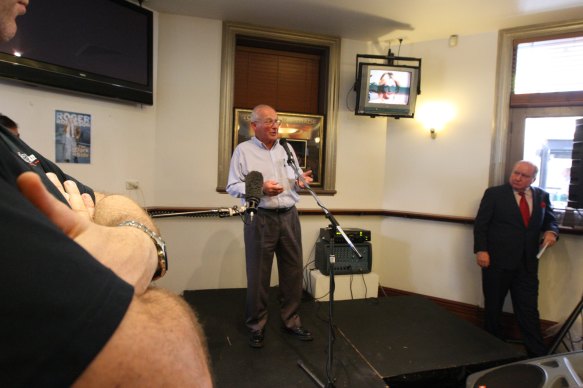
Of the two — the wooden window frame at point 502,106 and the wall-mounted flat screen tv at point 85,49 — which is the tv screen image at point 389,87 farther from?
the wall-mounted flat screen tv at point 85,49

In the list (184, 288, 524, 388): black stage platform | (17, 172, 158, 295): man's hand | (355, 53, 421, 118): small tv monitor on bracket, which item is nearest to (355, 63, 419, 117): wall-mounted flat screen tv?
(355, 53, 421, 118): small tv monitor on bracket

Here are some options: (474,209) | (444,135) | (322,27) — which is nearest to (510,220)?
(474,209)

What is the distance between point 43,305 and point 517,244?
3372 millimetres

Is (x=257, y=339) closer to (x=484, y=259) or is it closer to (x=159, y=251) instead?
(x=159, y=251)

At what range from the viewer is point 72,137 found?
264 cm

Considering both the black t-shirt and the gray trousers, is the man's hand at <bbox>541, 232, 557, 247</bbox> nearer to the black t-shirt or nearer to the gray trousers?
the gray trousers

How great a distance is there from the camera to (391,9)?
3064 mm

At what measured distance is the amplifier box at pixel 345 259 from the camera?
10.8 feet

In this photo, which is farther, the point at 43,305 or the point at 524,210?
the point at 524,210

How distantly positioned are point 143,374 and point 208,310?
277cm

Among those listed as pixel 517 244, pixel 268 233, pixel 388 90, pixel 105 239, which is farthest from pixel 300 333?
pixel 388 90

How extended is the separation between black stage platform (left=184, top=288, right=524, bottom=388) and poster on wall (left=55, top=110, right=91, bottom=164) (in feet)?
5.42

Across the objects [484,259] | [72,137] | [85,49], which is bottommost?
[484,259]

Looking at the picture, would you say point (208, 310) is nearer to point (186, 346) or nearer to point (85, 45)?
point (85, 45)
